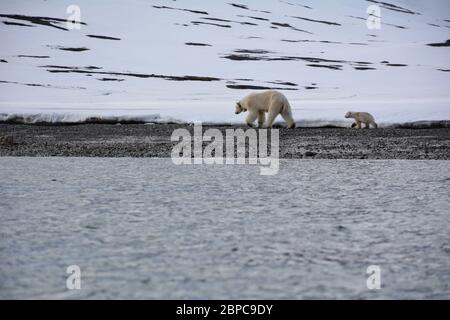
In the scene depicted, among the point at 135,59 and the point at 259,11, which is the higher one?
the point at 259,11

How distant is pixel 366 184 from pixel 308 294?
9.41ft

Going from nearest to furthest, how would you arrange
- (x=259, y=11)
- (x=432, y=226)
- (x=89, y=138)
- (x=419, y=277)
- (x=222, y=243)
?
(x=419, y=277)
(x=222, y=243)
(x=432, y=226)
(x=89, y=138)
(x=259, y=11)

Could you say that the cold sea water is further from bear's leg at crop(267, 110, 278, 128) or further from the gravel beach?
bear's leg at crop(267, 110, 278, 128)

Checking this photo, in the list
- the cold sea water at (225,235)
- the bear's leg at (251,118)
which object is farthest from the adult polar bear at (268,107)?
the cold sea water at (225,235)

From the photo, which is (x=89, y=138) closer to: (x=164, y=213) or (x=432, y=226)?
(x=164, y=213)

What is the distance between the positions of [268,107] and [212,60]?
15.8 metres

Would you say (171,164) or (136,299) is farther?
(171,164)

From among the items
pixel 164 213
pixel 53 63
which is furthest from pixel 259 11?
pixel 164 213

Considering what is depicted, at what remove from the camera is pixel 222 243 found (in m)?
2.76

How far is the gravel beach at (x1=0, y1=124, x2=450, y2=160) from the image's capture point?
7.61m

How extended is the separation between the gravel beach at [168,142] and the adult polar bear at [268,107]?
2.81 ft

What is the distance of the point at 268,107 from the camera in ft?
43.2

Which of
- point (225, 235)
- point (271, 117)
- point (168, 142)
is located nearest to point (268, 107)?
point (271, 117)
